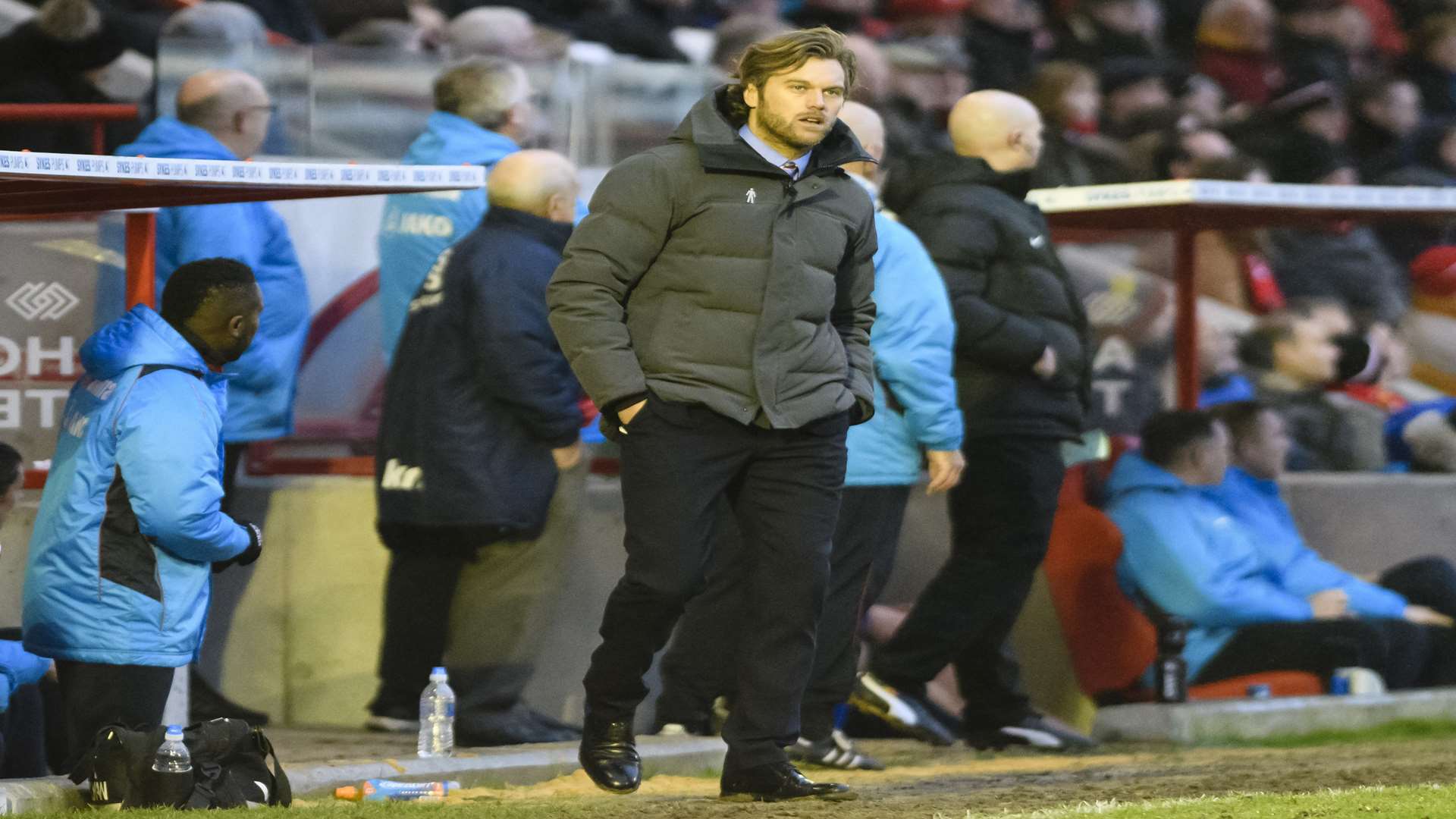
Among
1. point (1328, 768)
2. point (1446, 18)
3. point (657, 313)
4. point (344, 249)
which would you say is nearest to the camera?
point (657, 313)

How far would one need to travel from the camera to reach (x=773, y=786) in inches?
239

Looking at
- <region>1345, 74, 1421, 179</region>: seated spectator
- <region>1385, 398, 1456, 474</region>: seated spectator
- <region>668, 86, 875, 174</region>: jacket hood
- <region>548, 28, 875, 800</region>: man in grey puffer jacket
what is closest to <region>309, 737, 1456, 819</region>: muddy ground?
<region>548, 28, 875, 800</region>: man in grey puffer jacket

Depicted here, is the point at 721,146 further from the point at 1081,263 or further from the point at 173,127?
the point at 1081,263

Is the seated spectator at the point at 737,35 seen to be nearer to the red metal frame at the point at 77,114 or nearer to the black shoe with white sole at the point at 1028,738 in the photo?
the red metal frame at the point at 77,114

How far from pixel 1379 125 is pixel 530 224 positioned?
6424 mm

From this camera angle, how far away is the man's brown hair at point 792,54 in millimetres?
5902

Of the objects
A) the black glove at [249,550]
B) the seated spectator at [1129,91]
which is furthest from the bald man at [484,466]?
the seated spectator at [1129,91]

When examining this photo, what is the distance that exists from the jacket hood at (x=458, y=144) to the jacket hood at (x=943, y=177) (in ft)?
4.35

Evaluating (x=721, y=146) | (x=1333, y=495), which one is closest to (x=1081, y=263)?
(x=1333, y=495)

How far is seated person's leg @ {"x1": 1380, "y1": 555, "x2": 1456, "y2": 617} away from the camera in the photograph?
9.75 meters

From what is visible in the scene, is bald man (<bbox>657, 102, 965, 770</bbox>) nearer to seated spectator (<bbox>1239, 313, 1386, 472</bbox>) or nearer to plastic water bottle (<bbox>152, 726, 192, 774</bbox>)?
plastic water bottle (<bbox>152, 726, 192, 774</bbox>)

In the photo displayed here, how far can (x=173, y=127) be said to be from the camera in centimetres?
817

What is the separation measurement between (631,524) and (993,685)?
2.81m

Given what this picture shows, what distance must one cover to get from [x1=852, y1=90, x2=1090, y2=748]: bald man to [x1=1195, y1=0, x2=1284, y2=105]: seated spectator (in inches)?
201
